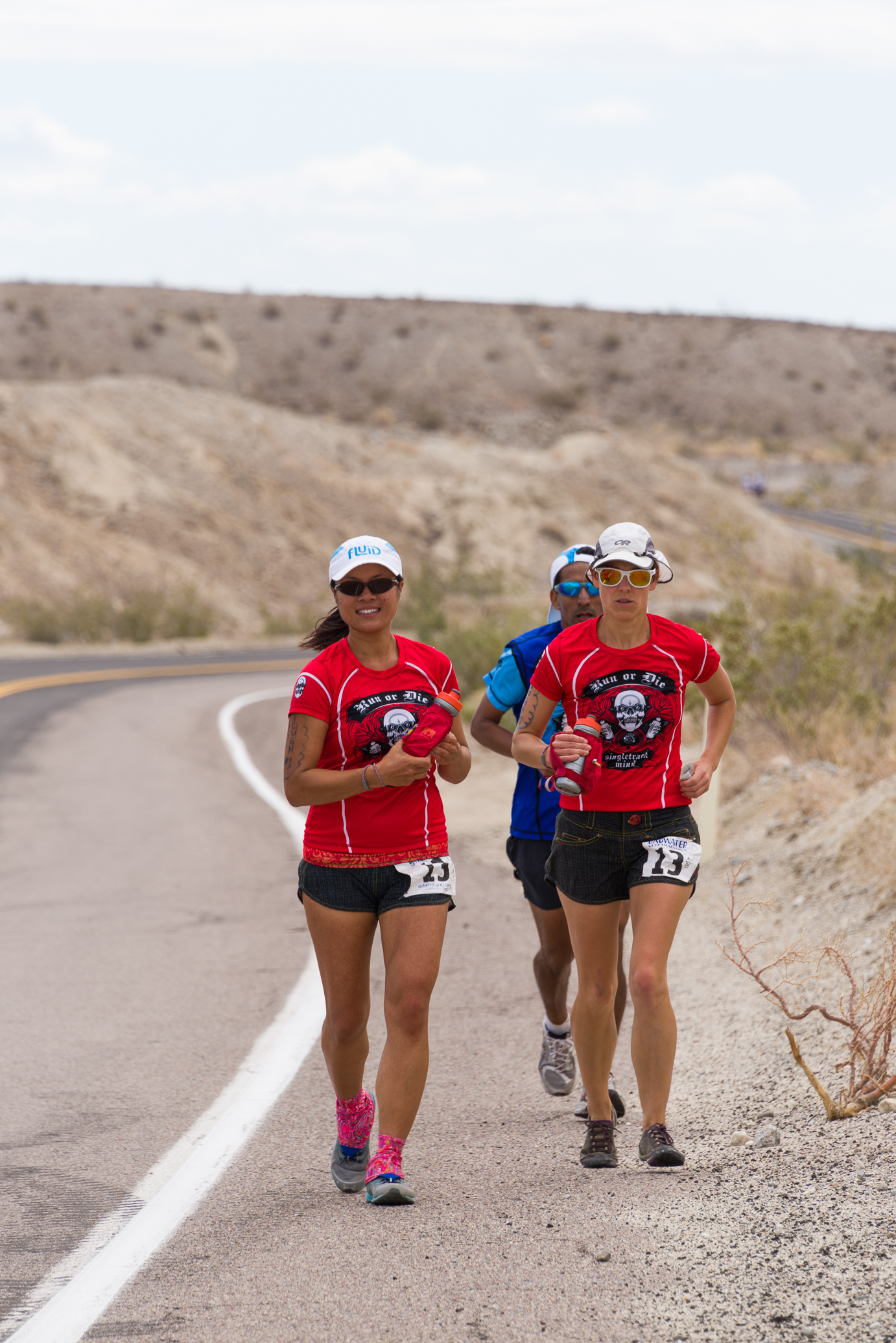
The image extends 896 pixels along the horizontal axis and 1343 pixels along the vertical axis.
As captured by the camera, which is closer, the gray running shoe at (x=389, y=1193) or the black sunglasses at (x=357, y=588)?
the gray running shoe at (x=389, y=1193)

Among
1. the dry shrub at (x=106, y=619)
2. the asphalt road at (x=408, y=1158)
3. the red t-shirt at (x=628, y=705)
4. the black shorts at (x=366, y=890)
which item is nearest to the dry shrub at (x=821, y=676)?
the asphalt road at (x=408, y=1158)

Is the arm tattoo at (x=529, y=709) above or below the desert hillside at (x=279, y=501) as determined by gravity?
below

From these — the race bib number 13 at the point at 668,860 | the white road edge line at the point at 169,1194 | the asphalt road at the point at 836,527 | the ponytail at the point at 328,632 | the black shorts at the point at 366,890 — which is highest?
the asphalt road at the point at 836,527

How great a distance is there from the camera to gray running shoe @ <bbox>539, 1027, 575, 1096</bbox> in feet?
17.0

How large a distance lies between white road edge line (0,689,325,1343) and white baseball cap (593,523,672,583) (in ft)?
7.66

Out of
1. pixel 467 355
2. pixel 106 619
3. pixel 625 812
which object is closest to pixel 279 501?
pixel 106 619

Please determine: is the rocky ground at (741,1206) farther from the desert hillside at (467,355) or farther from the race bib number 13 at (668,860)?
the desert hillside at (467,355)

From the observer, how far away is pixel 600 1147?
4254 mm

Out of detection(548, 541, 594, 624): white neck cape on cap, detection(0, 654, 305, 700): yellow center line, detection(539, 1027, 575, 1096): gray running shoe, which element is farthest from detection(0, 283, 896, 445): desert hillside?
detection(539, 1027, 575, 1096): gray running shoe

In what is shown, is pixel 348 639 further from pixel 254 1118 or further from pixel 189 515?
pixel 189 515

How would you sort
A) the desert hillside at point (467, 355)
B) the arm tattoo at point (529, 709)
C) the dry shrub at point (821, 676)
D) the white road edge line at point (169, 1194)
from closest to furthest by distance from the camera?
the white road edge line at point (169, 1194)
the arm tattoo at point (529, 709)
the dry shrub at point (821, 676)
the desert hillside at point (467, 355)

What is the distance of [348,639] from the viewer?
4195 mm

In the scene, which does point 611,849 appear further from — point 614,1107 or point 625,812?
point 614,1107

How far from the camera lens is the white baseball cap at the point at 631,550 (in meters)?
4.31
